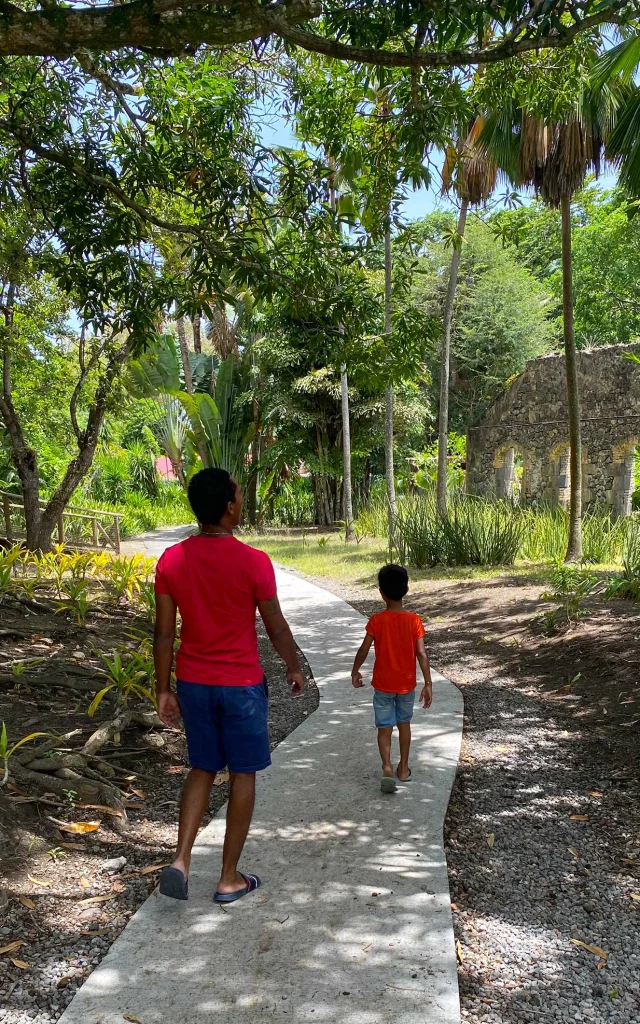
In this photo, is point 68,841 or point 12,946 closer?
point 12,946

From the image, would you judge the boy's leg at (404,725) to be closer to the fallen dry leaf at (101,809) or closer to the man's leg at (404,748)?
the man's leg at (404,748)

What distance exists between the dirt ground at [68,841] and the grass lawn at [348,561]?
20.4ft

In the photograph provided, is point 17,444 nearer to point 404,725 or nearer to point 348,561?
point 348,561

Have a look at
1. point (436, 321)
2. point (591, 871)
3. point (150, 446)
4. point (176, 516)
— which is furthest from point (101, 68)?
point (150, 446)

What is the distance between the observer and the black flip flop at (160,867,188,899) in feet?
9.48

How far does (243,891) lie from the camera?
302 centimetres

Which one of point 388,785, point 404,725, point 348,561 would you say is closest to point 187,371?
point 348,561

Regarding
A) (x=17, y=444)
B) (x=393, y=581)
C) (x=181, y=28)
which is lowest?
(x=393, y=581)

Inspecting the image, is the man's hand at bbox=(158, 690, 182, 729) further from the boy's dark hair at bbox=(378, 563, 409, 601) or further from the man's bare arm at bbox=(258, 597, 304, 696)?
the boy's dark hair at bbox=(378, 563, 409, 601)

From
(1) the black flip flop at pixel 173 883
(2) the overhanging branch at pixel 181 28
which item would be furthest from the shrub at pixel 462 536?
(1) the black flip flop at pixel 173 883

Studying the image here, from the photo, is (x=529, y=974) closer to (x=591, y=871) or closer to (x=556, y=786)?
(x=591, y=871)

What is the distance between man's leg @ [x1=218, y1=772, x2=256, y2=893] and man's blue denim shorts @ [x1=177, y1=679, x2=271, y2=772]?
52 mm

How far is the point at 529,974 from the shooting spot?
2604mm

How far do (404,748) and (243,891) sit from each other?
1387mm
